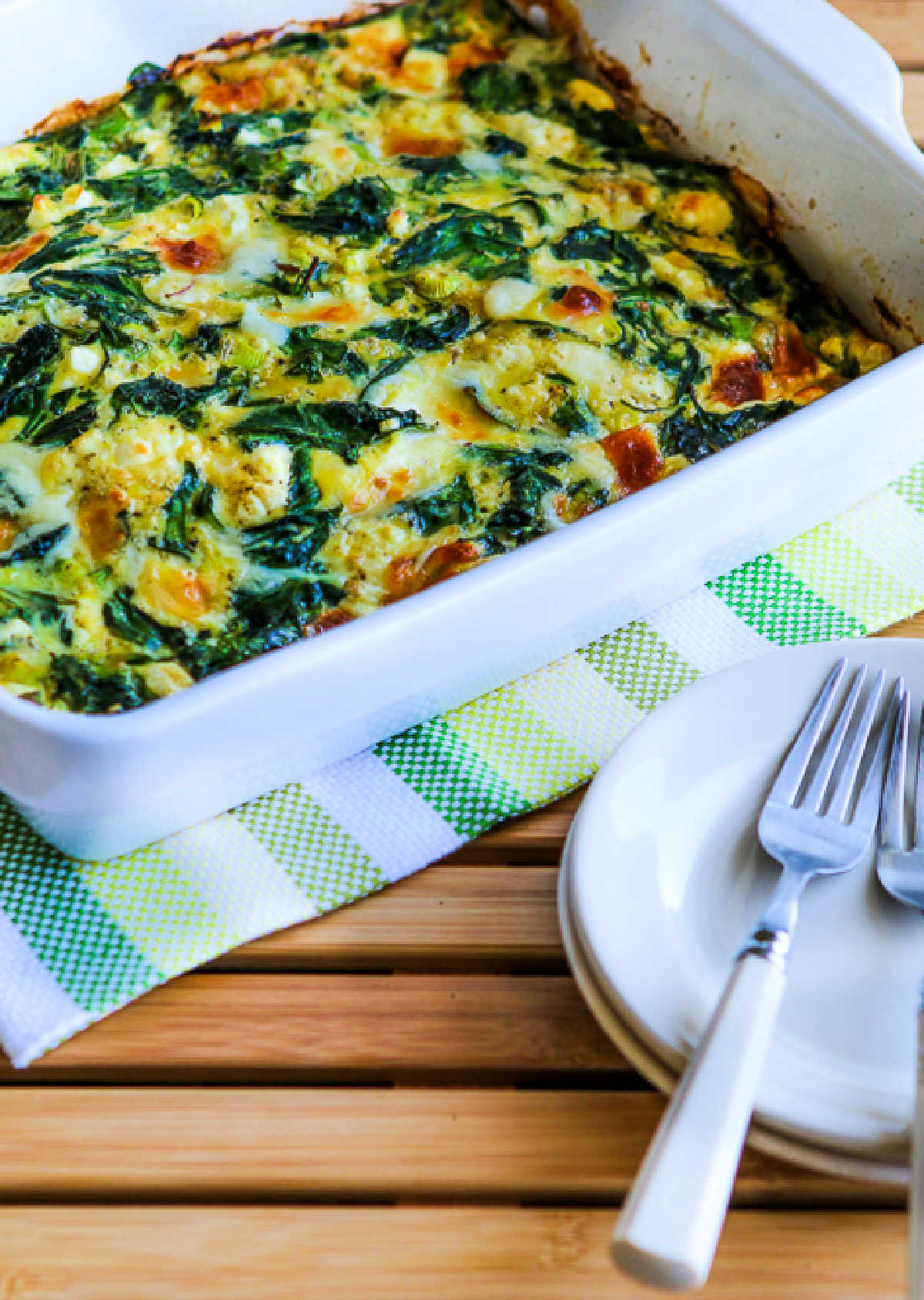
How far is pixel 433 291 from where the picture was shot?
2.38m

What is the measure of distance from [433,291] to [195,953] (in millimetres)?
1231

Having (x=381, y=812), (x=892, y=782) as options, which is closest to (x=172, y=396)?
(x=381, y=812)

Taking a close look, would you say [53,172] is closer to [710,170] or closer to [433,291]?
[433,291]

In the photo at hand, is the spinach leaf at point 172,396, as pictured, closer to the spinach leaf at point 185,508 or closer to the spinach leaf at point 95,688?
the spinach leaf at point 185,508

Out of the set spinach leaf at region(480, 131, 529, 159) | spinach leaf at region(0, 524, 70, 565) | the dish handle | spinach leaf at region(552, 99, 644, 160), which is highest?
the dish handle

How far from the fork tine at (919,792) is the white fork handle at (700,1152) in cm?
35

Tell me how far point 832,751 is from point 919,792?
11cm

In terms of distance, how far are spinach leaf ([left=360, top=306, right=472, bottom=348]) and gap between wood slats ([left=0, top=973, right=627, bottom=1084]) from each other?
1085 millimetres

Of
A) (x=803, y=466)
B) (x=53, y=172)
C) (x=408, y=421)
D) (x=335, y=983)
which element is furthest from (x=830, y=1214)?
(x=53, y=172)

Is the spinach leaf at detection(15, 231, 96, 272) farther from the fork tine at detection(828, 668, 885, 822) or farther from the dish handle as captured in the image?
the fork tine at detection(828, 668, 885, 822)

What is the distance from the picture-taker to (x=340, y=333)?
2291mm

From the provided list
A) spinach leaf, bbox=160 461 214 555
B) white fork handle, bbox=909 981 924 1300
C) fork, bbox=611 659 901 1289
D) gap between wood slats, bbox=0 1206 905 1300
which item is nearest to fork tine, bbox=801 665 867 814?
fork, bbox=611 659 901 1289

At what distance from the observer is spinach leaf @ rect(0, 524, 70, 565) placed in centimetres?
191

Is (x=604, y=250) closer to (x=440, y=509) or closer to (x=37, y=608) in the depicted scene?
(x=440, y=509)
